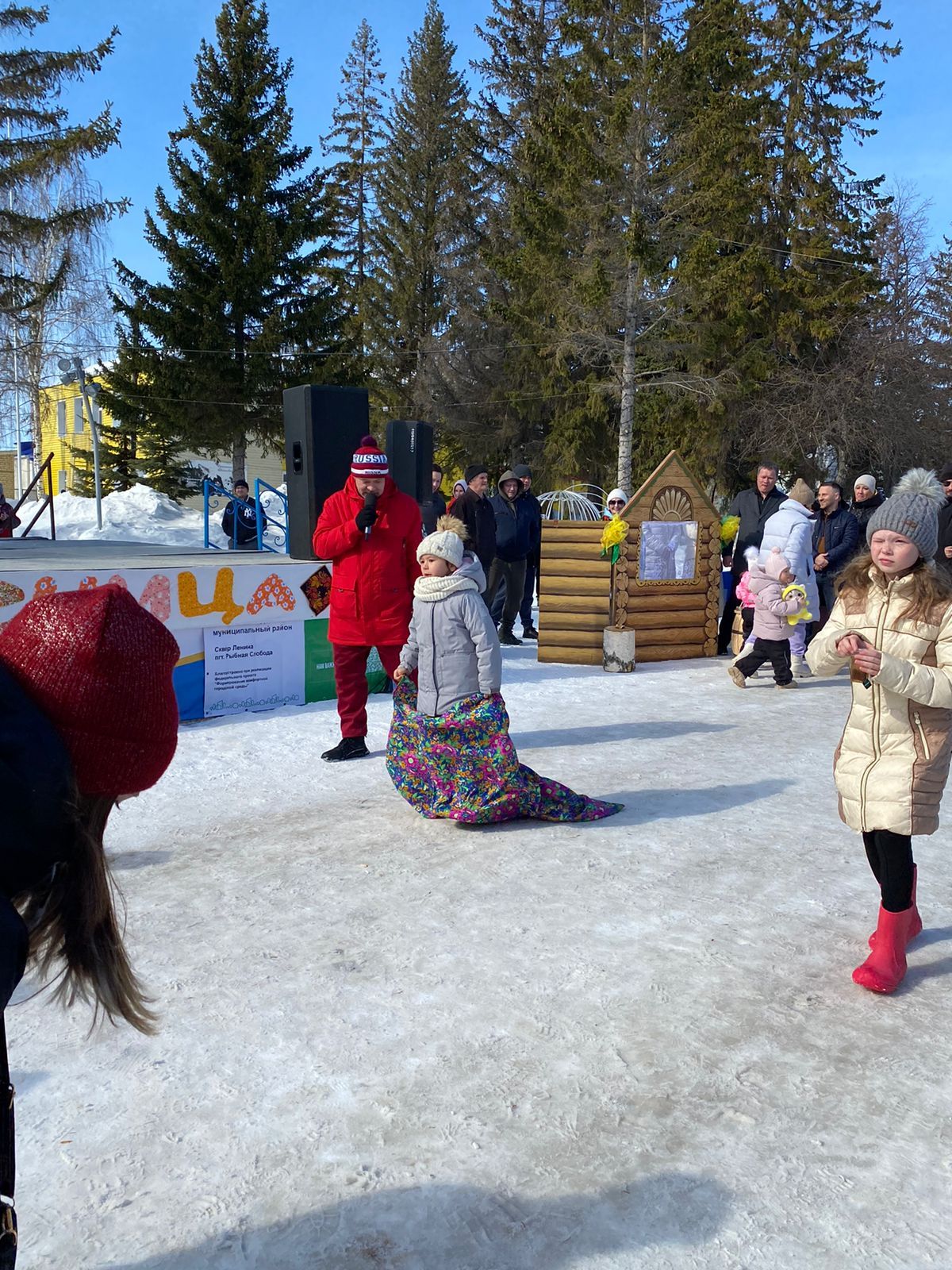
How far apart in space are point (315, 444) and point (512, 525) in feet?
7.35

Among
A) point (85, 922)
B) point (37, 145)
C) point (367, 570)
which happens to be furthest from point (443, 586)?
point (37, 145)

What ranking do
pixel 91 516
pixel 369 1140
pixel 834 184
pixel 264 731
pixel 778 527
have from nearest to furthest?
pixel 369 1140 < pixel 264 731 < pixel 778 527 < pixel 91 516 < pixel 834 184

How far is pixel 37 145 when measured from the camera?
18.9 m

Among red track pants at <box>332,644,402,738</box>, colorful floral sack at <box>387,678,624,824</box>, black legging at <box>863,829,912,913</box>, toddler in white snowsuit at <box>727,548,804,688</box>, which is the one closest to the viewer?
black legging at <box>863,829,912,913</box>

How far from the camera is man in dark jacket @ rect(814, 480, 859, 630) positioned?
29.8ft

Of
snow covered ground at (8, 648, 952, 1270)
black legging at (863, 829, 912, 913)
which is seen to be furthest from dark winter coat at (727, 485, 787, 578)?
black legging at (863, 829, 912, 913)

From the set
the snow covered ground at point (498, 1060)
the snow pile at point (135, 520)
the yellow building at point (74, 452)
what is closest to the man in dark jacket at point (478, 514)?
the snow covered ground at point (498, 1060)

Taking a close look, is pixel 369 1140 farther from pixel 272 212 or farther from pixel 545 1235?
pixel 272 212

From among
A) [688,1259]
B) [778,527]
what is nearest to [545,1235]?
[688,1259]

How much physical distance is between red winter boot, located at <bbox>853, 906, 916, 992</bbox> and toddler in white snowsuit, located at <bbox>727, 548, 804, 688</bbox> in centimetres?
485

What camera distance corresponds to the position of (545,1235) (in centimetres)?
207

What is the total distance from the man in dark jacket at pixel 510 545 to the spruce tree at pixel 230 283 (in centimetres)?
1581

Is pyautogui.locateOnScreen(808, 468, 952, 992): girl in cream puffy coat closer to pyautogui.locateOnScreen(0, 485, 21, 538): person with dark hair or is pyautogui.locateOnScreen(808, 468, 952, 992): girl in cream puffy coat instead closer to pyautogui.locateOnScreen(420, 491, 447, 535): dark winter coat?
pyautogui.locateOnScreen(420, 491, 447, 535): dark winter coat

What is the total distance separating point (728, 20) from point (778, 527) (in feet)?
76.4
